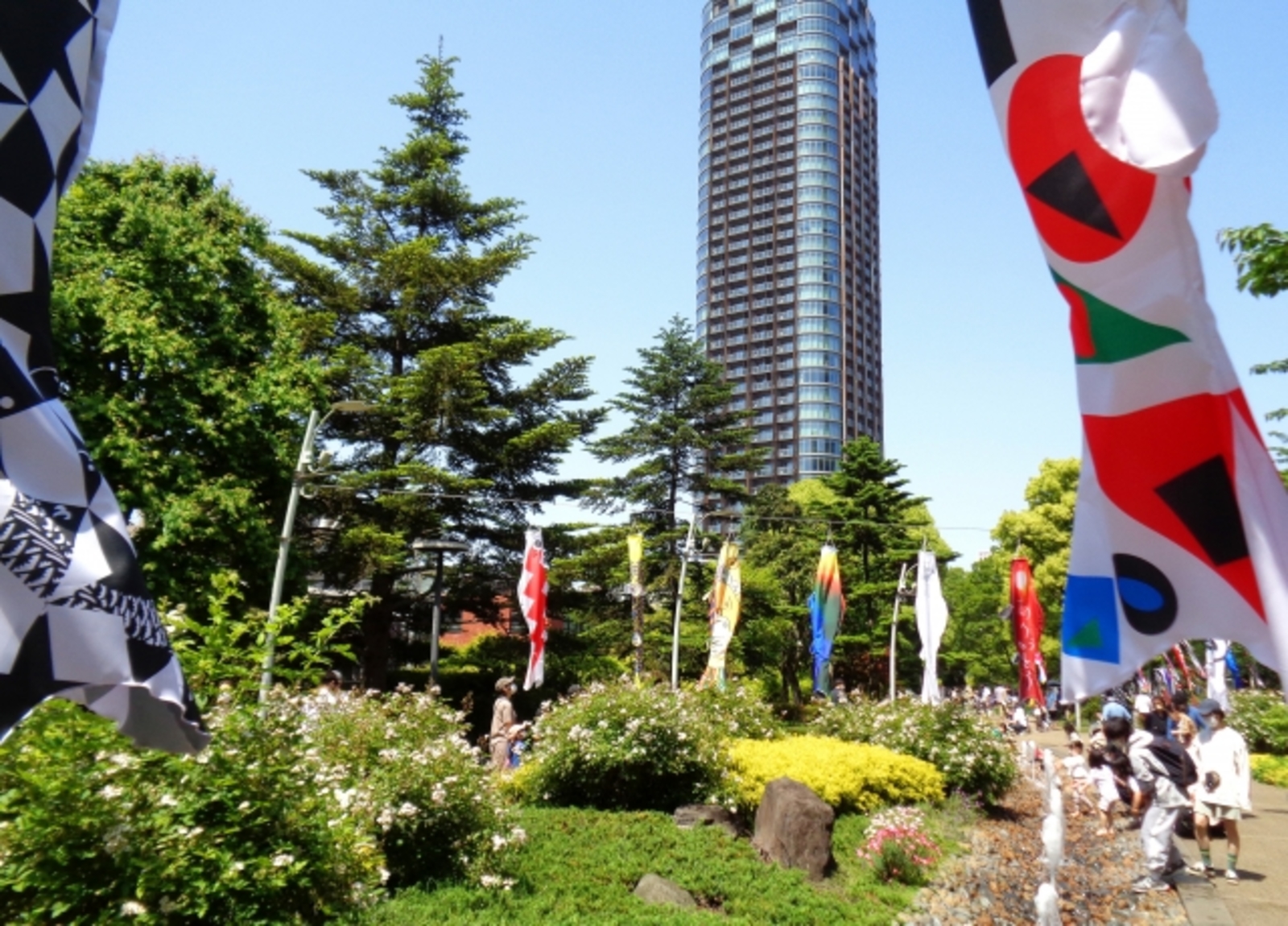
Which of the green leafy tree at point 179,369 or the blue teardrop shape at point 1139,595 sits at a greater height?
the green leafy tree at point 179,369

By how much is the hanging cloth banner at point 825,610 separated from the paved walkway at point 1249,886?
11.5m

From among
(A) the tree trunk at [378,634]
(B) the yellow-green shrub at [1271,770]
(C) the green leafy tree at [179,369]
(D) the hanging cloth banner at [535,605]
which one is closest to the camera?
(C) the green leafy tree at [179,369]

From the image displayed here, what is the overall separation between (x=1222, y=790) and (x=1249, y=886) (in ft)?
3.20

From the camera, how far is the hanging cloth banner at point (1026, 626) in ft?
69.9

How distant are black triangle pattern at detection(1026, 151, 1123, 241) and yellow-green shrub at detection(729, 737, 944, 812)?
12.6 meters

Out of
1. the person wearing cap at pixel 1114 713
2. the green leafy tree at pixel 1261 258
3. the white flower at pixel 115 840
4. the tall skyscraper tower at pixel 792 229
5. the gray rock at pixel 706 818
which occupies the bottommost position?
the gray rock at pixel 706 818

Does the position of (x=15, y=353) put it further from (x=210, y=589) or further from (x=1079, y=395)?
(x=210, y=589)

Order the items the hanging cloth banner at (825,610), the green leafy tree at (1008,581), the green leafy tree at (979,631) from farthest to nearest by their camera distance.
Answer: the green leafy tree at (979,631) → the green leafy tree at (1008,581) → the hanging cloth banner at (825,610)

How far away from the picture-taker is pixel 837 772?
52.4 ft

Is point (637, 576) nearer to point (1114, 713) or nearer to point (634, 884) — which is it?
point (1114, 713)

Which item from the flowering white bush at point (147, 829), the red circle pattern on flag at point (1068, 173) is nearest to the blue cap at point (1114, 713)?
the flowering white bush at point (147, 829)

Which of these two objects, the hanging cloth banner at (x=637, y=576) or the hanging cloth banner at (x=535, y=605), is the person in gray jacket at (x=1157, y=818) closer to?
the hanging cloth banner at (x=535, y=605)

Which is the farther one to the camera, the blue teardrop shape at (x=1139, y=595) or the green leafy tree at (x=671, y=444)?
the green leafy tree at (x=671, y=444)

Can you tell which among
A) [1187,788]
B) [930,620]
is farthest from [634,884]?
[930,620]
